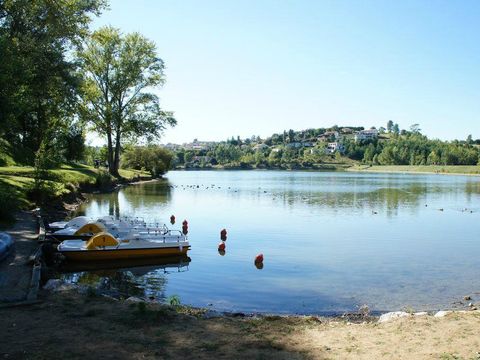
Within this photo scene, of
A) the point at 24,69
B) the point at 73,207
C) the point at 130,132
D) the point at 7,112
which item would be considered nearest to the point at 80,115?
the point at 130,132

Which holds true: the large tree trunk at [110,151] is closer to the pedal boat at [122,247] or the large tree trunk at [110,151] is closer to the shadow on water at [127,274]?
Answer: the pedal boat at [122,247]

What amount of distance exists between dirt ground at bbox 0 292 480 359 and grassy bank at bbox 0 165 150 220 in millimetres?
16245

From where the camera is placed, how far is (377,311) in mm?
15164

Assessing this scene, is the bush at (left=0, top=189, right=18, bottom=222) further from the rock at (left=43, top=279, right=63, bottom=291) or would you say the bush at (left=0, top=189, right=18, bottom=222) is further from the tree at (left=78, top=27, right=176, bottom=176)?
the tree at (left=78, top=27, right=176, bottom=176)

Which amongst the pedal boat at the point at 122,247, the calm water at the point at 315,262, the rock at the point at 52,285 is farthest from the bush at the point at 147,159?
the rock at the point at 52,285

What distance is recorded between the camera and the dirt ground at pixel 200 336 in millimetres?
8836

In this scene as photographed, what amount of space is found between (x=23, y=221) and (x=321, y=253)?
1670 cm

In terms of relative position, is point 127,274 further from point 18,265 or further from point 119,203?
point 119,203

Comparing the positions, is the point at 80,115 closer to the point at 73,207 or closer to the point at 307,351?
the point at 73,207

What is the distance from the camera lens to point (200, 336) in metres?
9.95

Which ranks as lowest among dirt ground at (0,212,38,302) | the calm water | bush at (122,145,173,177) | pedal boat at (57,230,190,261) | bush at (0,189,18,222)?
the calm water

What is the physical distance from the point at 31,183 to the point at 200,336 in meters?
30.0

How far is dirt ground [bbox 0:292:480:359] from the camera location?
29.0ft

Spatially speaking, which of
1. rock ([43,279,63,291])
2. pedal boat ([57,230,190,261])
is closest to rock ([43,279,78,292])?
rock ([43,279,63,291])
